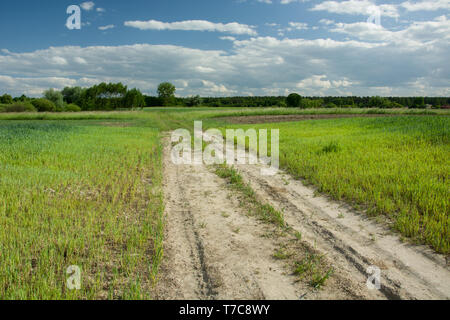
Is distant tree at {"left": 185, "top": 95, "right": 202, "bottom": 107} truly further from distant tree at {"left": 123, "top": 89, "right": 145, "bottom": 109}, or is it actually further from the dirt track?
A: the dirt track

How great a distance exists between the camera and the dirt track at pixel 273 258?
11.7ft

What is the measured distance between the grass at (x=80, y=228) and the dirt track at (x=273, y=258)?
43 centimetres

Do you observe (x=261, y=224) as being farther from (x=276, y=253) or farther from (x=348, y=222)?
(x=348, y=222)

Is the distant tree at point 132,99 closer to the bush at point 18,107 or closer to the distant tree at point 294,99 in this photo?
the bush at point 18,107

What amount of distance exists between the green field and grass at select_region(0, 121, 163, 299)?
18mm

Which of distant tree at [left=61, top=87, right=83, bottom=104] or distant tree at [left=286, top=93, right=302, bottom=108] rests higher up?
distant tree at [left=61, top=87, right=83, bottom=104]

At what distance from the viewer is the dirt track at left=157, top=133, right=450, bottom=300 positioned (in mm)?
3568

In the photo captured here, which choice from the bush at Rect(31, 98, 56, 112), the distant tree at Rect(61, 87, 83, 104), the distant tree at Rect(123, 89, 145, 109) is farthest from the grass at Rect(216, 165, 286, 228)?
the distant tree at Rect(61, 87, 83, 104)

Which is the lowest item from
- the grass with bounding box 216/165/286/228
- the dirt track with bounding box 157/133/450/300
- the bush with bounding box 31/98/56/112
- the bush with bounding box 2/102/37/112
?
the dirt track with bounding box 157/133/450/300

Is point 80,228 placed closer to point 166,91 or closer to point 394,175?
point 394,175

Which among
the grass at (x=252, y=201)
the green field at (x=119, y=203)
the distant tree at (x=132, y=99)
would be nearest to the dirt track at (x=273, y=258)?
the grass at (x=252, y=201)

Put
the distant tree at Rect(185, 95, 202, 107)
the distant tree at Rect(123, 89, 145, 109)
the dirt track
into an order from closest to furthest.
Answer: the dirt track → the distant tree at Rect(123, 89, 145, 109) → the distant tree at Rect(185, 95, 202, 107)

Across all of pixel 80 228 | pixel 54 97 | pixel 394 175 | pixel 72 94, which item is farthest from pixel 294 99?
pixel 80 228

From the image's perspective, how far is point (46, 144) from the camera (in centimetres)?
1353
